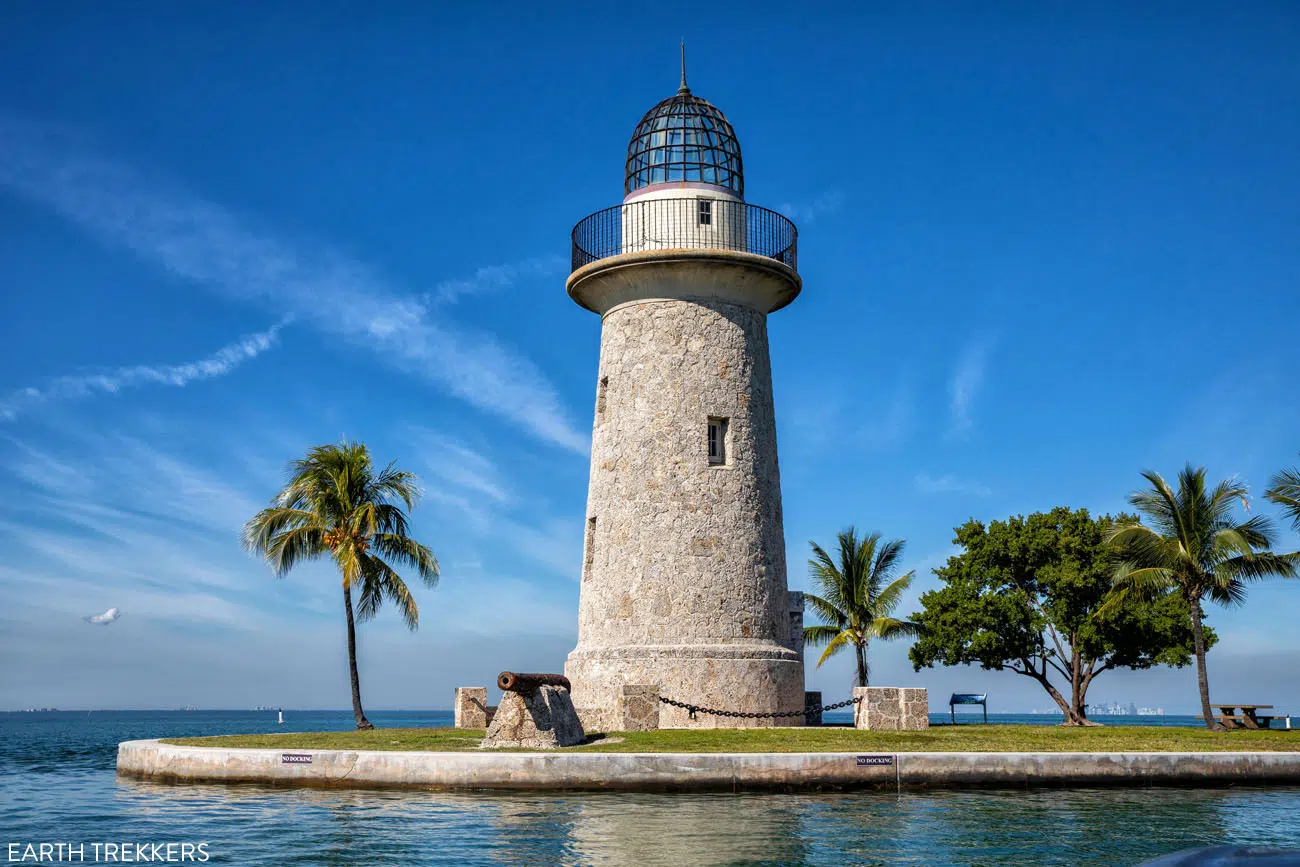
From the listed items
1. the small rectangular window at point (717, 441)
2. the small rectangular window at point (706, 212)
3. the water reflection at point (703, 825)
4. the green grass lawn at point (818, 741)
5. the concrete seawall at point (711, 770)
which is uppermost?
the small rectangular window at point (706, 212)

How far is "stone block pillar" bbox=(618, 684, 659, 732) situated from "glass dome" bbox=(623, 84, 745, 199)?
37.7 ft

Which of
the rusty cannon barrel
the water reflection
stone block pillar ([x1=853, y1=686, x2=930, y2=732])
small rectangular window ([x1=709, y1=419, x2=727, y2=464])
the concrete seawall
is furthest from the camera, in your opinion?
small rectangular window ([x1=709, y1=419, x2=727, y2=464])

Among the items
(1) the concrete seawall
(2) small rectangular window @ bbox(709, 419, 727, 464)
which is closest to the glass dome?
(2) small rectangular window @ bbox(709, 419, 727, 464)

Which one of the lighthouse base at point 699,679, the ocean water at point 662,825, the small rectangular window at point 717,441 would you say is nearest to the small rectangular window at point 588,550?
the lighthouse base at point 699,679

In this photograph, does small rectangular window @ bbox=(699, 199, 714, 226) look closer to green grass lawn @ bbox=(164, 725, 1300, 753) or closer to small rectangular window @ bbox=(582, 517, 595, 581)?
small rectangular window @ bbox=(582, 517, 595, 581)

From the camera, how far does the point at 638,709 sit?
860 inches

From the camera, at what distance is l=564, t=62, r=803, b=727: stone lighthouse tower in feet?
78.7

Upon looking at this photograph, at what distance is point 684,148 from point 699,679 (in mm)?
11959

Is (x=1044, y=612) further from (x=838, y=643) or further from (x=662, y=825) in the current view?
(x=662, y=825)

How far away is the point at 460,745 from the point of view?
1959cm

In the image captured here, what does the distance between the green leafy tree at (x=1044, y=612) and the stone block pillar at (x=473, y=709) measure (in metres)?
17.5

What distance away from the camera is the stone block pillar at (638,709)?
2181 cm

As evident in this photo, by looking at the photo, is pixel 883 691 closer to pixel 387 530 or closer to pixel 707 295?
pixel 707 295

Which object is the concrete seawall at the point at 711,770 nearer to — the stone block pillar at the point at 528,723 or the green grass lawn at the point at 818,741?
the green grass lawn at the point at 818,741
